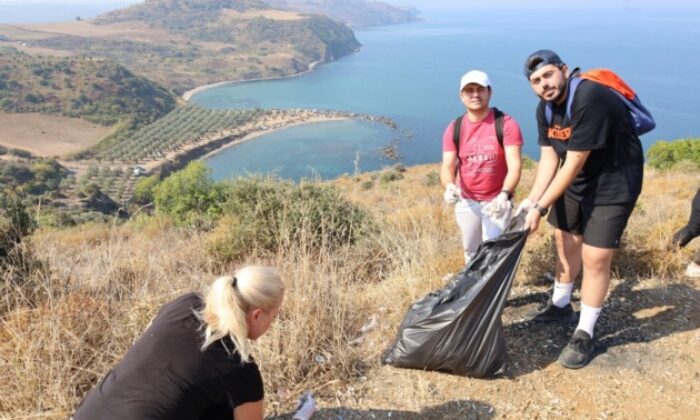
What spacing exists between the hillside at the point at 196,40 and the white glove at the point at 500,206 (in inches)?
3982

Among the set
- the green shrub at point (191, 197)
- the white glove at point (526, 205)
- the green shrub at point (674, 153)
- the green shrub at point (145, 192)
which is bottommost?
the green shrub at point (145, 192)

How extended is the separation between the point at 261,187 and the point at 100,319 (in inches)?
191

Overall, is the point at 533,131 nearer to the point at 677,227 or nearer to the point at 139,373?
the point at 677,227

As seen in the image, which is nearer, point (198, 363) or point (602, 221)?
point (198, 363)

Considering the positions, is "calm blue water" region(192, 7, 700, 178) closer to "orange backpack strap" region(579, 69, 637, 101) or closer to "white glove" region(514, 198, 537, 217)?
"white glove" region(514, 198, 537, 217)

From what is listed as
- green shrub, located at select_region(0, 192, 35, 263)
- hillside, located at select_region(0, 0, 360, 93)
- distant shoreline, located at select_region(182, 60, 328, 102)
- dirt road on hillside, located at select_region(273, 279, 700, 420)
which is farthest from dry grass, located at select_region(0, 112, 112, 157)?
dirt road on hillside, located at select_region(273, 279, 700, 420)

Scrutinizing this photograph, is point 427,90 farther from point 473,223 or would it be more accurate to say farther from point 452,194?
point 452,194

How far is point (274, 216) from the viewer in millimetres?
6223

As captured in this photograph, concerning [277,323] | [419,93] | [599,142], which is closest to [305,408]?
[277,323]

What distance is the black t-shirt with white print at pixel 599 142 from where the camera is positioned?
2.15 metres

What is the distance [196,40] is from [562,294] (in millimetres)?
155493

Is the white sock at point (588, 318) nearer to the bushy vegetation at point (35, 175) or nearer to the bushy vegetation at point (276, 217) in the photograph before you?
the bushy vegetation at point (276, 217)

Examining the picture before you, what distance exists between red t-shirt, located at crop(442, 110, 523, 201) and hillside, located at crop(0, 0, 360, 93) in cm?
10087

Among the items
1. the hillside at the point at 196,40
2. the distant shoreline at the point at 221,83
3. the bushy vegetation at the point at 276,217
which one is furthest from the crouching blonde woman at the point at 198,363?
the hillside at the point at 196,40
